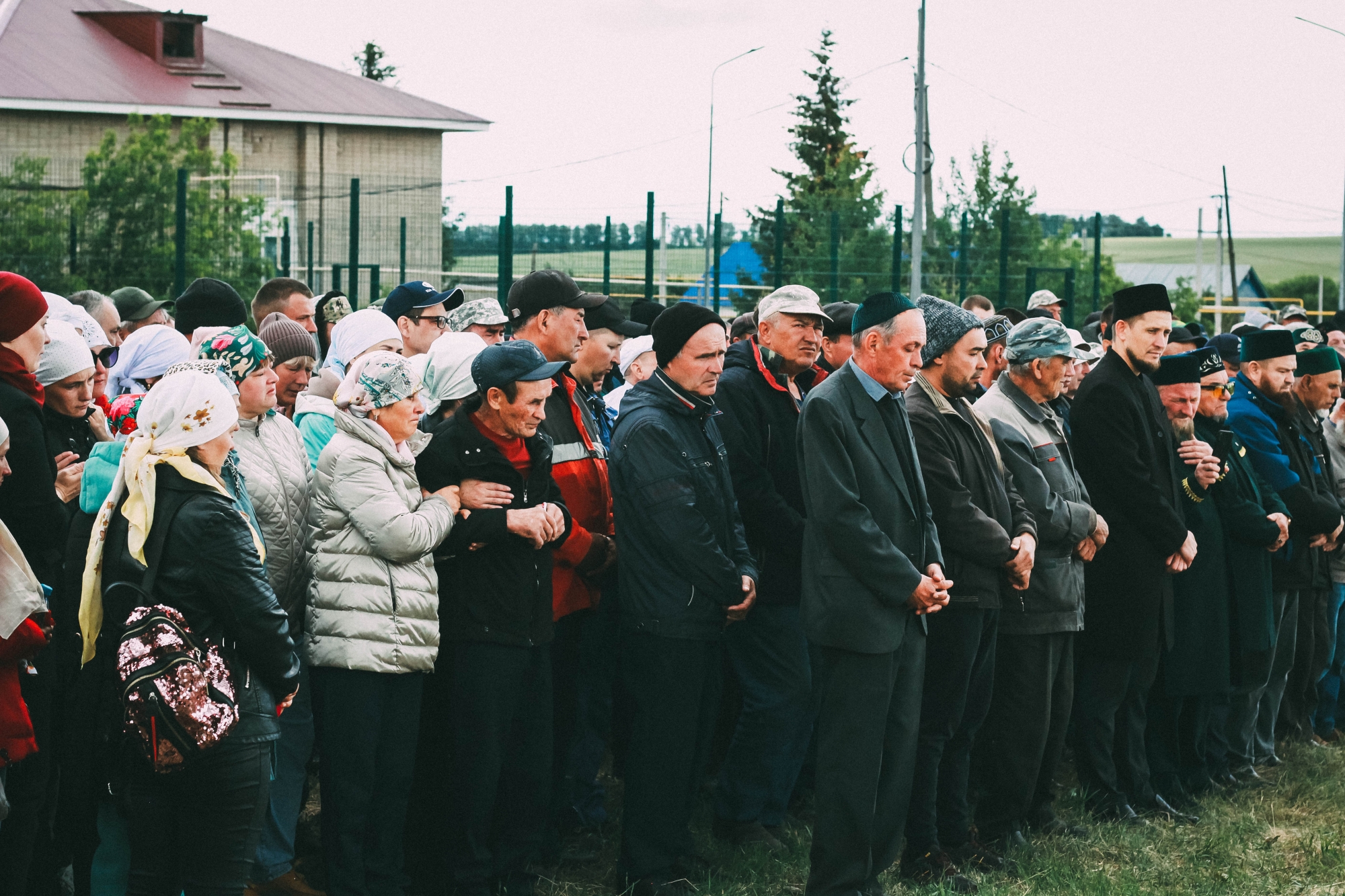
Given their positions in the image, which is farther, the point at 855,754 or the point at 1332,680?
the point at 1332,680

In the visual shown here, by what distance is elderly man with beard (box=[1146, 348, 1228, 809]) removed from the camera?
633 cm

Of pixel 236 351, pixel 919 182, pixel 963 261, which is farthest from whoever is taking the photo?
pixel 919 182

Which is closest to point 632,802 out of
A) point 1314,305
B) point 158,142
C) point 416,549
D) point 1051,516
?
point 416,549

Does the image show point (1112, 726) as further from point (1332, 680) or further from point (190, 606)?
point (190, 606)

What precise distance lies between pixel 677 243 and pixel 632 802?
37.0 feet

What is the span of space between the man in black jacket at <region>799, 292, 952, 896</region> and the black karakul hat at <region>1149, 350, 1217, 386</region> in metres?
2.05

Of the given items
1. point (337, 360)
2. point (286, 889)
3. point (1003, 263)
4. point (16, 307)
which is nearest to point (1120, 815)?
point (286, 889)

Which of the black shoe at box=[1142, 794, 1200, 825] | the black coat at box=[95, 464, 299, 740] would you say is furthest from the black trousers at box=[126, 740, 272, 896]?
the black shoe at box=[1142, 794, 1200, 825]

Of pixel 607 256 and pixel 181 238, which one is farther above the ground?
pixel 181 238

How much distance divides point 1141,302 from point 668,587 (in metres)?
2.72

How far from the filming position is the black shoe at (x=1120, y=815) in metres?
5.94

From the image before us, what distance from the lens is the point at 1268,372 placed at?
23.3ft

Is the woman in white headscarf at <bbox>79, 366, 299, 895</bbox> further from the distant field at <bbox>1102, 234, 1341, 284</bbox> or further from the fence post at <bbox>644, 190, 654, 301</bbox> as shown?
the distant field at <bbox>1102, 234, 1341, 284</bbox>

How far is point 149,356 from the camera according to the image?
5.54 metres
